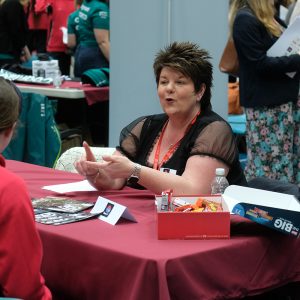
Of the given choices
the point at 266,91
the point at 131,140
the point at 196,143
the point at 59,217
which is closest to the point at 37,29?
the point at 266,91

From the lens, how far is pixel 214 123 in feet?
9.76

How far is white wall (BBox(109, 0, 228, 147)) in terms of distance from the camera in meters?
4.81

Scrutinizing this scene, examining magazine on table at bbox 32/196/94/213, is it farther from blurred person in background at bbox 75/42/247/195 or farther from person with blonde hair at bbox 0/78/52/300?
person with blonde hair at bbox 0/78/52/300

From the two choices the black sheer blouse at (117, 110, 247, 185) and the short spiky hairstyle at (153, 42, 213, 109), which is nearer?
the black sheer blouse at (117, 110, 247, 185)

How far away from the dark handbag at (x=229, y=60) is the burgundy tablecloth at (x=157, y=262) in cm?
233

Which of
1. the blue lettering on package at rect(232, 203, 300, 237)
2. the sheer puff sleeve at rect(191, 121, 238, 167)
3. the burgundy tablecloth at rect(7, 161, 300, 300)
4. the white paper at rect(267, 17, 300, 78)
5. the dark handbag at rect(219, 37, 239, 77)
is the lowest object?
the burgundy tablecloth at rect(7, 161, 300, 300)

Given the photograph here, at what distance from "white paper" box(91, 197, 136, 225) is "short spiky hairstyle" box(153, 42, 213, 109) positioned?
0.79 m

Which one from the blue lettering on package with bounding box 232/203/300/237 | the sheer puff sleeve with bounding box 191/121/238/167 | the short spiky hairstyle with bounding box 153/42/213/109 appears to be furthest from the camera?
the short spiky hairstyle with bounding box 153/42/213/109

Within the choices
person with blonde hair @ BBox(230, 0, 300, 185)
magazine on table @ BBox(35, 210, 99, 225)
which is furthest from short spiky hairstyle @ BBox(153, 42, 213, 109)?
person with blonde hair @ BBox(230, 0, 300, 185)

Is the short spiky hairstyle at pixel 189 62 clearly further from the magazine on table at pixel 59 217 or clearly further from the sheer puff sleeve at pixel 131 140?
the magazine on table at pixel 59 217

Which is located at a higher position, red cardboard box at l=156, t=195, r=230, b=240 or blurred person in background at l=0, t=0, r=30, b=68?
blurred person in background at l=0, t=0, r=30, b=68

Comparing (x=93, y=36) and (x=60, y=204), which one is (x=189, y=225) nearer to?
(x=60, y=204)

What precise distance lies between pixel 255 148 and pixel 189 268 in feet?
8.96

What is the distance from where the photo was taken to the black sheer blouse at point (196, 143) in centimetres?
289
